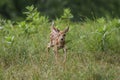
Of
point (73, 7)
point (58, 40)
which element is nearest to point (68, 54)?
point (58, 40)

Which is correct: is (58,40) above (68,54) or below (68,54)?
above

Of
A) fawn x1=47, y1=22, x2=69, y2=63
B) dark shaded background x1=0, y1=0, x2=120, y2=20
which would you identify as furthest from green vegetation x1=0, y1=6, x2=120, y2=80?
dark shaded background x1=0, y1=0, x2=120, y2=20

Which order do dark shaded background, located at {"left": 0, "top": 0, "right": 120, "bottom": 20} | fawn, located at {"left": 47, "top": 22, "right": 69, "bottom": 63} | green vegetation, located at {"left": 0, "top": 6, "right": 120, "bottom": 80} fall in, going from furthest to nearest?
1. dark shaded background, located at {"left": 0, "top": 0, "right": 120, "bottom": 20}
2. fawn, located at {"left": 47, "top": 22, "right": 69, "bottom": 63}
3. green vegetation, located at {"left": 0, "top": 6, "right": 120, "bottom": 80}

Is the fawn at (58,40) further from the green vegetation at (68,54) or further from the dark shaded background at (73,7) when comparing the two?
the dark shaded background at (73,7)

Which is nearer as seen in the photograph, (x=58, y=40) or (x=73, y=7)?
(x=58, y=40)

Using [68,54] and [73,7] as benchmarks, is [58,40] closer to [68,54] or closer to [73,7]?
[68,54]

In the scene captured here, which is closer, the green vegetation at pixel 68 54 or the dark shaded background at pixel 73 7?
the green vegetation at pixel 68 54

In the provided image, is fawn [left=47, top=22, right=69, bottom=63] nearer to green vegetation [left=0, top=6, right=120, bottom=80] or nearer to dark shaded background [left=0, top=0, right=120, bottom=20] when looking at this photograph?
green vegetation [left=0, top=6, right=120, bottom=80]

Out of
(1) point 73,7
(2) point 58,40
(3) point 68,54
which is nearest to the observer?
(2) point 58,40

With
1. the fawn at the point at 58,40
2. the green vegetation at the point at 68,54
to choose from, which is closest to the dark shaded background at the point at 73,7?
the green vegetation at the point at 68,54

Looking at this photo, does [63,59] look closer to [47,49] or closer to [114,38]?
[47,49]

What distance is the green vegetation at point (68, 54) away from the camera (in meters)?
5.70

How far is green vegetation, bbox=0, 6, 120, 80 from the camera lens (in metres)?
5.70

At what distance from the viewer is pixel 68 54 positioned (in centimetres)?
645
